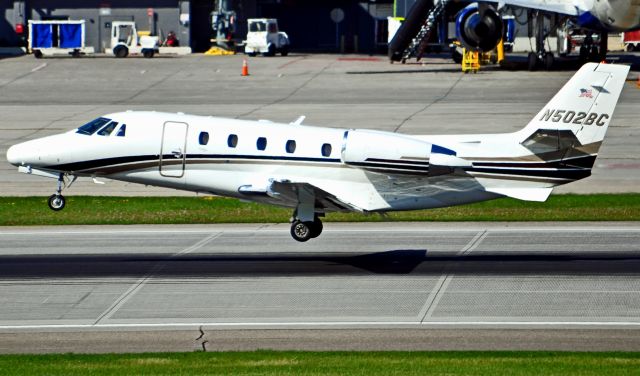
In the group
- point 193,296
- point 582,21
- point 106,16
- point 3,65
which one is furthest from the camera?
point 106,16

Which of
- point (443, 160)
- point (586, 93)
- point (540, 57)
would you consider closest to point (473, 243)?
point (443, 160)

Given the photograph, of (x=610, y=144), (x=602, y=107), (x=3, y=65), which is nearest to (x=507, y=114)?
(x=610, y=144)

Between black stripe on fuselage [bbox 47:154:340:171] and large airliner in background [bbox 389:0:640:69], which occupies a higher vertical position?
large airliner in background [bbox 389:0:640:69]

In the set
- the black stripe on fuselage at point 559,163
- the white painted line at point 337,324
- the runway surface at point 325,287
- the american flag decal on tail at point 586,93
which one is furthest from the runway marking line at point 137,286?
the american flag decal on tail at point 586,93

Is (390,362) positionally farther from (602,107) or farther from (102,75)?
(102,75)

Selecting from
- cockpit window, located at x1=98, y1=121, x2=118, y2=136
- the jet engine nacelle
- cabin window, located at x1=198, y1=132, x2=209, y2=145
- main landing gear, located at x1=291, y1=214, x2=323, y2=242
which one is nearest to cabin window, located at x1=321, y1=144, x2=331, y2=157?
main landing gear, located at x1=291, y1=214, x2=323, y2=242

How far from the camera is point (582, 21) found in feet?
221

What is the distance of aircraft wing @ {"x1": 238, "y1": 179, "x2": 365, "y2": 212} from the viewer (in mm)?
27127

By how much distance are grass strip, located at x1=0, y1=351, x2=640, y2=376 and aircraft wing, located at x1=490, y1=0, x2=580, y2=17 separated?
4953 cm

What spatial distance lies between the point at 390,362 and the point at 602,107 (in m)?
9.43

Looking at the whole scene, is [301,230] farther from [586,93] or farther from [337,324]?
[586,93]

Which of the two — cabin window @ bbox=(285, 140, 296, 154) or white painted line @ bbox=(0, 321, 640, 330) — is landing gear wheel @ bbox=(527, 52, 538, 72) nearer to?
cabin window @ bbox=(285, 140, 296, 154)

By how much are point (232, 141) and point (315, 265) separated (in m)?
3.54

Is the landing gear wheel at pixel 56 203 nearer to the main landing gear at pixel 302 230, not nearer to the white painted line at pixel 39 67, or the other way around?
the main landing gear at pixel 302 230
